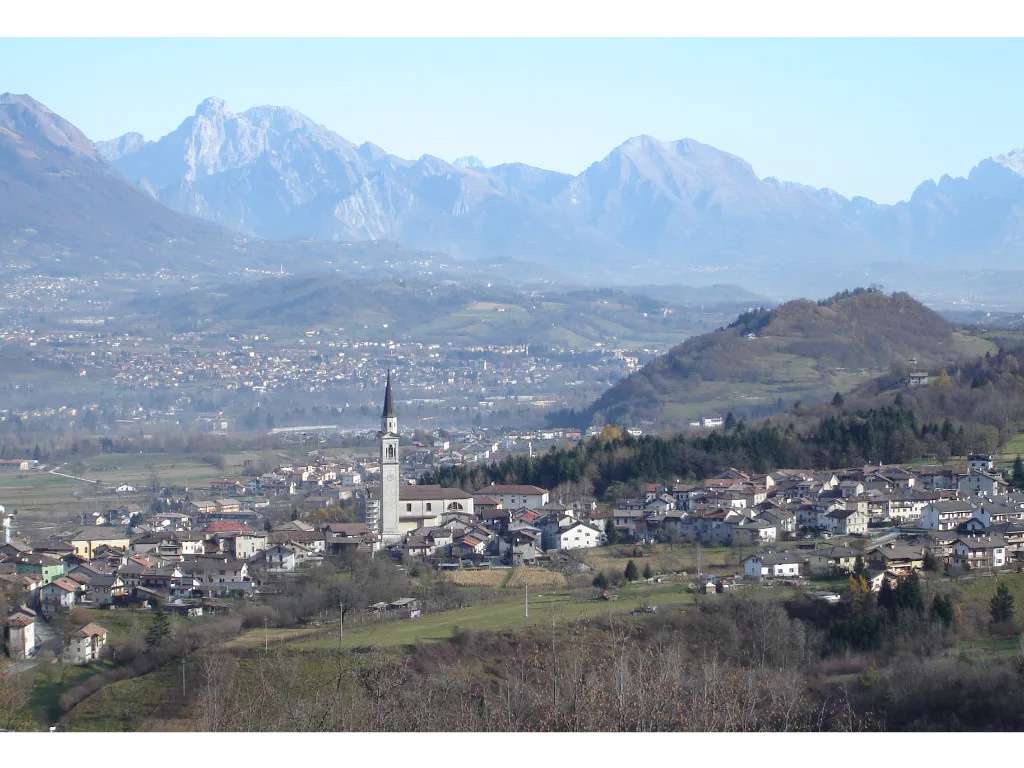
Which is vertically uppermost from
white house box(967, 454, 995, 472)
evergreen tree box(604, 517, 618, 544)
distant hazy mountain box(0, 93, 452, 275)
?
distant hazy mountain box(0, 93, 452, 275)

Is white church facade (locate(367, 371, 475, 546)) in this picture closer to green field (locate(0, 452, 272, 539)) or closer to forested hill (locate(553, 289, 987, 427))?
green field (locate(0, 452, 272, 539))

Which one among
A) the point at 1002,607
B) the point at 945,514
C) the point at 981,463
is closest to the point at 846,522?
the point at 945,514

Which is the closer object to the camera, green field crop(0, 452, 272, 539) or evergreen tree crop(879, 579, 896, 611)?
evergreen tree crop(879, 579, 896, 611)

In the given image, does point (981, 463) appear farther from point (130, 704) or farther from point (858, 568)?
point (130, 704)

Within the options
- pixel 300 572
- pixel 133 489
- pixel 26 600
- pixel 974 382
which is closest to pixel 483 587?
pixel 300 572

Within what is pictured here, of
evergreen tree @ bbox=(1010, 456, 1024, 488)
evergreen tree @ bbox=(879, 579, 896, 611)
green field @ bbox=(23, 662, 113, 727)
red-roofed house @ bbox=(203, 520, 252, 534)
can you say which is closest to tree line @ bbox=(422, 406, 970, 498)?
evergreen tree @ bbox=(1010, 456, 1024, 488)

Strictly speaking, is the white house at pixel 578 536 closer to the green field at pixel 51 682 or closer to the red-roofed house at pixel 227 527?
the red-roofed house at pixel 227 527

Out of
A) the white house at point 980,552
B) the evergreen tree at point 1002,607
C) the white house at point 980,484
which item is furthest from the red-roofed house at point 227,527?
the evergreen tree at point 1002,607
